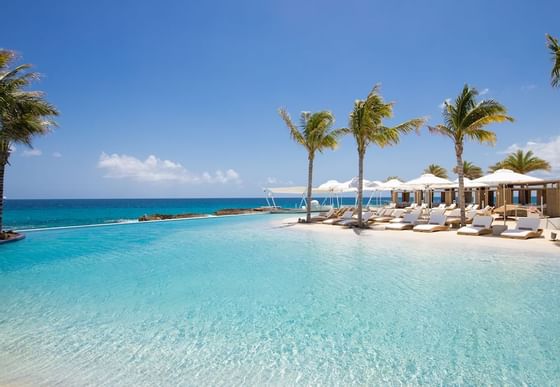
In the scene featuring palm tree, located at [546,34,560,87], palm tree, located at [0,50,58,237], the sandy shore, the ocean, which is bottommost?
the ocean

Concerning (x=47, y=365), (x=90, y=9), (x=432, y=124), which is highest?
(x=90, y=9)

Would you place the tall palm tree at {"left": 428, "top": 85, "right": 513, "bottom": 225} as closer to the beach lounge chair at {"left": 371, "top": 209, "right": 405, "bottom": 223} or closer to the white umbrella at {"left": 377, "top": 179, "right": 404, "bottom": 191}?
the beach lounge chair at {"left": 371, "top": 209, "right": 405, "bottom": 223}

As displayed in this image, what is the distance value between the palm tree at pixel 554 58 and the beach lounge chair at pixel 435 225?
649 centimetres

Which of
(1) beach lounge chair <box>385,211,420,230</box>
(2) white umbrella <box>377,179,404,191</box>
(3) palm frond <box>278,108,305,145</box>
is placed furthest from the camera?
(2) white umbrella <box>377,179,404,191</box>

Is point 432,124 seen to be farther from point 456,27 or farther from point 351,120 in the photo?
point 456,27

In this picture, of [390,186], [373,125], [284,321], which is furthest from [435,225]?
[284,321]

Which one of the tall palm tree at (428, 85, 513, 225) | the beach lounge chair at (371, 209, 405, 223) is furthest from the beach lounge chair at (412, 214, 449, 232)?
the beach lounge chair at (371, 209, 405, 223)

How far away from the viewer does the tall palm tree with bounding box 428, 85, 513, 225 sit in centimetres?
1294

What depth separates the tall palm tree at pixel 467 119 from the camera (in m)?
12.9

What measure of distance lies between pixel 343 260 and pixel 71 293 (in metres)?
6.23

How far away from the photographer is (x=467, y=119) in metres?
13.4

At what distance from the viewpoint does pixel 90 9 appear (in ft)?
44.6

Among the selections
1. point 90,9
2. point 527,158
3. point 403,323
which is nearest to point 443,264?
point 403,323

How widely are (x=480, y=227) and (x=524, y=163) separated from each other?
2067cm
